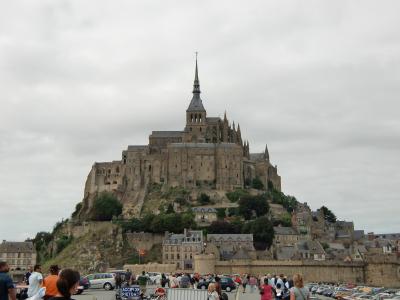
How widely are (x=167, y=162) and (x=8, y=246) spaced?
30841 millimetres

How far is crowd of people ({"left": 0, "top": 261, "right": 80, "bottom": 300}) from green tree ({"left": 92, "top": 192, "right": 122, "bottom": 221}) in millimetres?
90739

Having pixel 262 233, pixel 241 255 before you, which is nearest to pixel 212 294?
pixel 241 255

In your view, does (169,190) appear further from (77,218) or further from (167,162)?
(77,218)

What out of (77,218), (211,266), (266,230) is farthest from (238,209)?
(77,218)

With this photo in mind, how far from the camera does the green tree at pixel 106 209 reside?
104062 mm

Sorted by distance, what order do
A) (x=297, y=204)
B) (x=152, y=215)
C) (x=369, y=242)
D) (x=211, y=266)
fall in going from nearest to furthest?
(x=211, y=266), (x=152, y=215), (x=369, y=242), (x=297, y=204)

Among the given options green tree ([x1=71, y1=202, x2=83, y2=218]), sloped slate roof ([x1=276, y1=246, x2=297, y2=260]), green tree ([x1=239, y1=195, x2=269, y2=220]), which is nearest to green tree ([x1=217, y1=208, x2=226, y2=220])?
green tree ([x1=239, y1=195, x2=269, y2=220])

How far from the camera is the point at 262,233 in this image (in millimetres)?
89625

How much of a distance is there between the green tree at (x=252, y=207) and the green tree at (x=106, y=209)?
2113cm

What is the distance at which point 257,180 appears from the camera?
114375 mm

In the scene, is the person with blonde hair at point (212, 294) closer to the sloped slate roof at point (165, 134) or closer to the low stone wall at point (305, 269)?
the low stone wall at point (305, 269)

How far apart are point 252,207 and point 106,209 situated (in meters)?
24.4

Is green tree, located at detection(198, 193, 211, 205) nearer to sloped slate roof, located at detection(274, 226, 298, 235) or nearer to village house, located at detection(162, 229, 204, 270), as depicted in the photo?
sloped slate roof, located at detection(274, 226, 298, 235)

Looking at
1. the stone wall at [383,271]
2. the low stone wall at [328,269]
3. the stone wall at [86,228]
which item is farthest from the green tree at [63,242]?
the stone wall at [383,271]
